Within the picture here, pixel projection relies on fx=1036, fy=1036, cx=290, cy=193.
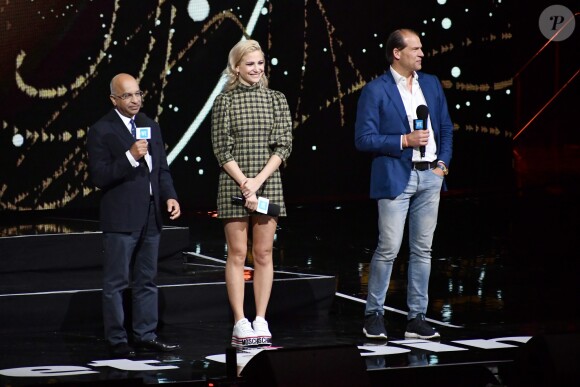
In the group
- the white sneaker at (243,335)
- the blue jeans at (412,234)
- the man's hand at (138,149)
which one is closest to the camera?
the man's hand at (138,149)

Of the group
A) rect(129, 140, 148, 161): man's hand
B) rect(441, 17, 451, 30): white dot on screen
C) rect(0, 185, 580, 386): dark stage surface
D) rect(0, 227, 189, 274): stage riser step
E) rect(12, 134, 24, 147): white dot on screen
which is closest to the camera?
rect(0, 185, 580, 386): dark stage surface

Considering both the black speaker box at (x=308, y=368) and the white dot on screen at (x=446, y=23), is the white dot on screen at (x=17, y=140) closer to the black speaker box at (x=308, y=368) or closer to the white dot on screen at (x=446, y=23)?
the white dot on screen at (x=446, y=23)

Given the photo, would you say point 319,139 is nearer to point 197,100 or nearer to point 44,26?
point 197,100

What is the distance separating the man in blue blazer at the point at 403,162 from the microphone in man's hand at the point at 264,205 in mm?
502

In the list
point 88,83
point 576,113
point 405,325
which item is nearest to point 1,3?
point 88,83

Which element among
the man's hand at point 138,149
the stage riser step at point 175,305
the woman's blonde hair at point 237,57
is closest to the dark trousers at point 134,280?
the man's hand at point 138,149

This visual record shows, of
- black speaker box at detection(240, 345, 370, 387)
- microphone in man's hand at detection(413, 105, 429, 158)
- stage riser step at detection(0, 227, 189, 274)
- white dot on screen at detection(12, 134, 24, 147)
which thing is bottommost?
black speaker box at detection(240, 345, 370, 387)

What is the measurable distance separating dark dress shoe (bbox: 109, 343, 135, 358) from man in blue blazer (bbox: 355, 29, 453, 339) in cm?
118

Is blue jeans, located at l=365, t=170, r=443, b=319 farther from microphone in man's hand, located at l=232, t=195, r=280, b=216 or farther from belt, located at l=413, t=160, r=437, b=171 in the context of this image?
microphone in man's hand, located at l=232, t=195, r=280, b=216

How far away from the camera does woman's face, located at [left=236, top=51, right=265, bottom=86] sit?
4980 mm

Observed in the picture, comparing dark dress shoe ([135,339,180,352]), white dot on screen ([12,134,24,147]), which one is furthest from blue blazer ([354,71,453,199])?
white dot on screen ([12,134,24,147])

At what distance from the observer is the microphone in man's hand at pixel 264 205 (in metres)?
4.94

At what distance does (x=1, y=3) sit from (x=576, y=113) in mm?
6409

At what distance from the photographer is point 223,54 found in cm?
1011
